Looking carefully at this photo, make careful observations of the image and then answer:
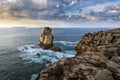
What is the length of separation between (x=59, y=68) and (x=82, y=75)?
303 cm

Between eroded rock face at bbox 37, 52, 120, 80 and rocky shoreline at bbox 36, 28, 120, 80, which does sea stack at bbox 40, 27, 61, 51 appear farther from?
eroded rock face at bbox 37, 52, 120, 80

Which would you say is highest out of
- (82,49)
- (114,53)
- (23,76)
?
(114,53)

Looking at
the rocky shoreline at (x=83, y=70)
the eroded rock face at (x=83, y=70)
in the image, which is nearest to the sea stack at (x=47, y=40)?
the rocky shoreline at (x=83, y=70)

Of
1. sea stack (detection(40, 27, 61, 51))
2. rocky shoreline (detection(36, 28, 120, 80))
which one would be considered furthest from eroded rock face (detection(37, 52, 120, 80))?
sea stack (detection(40, 27, 61, 51))

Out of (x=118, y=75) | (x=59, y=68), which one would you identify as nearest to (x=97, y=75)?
(x=118, y=75)

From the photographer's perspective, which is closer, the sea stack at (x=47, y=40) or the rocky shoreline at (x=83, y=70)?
the rocky shoreline at (x=83, y=70)

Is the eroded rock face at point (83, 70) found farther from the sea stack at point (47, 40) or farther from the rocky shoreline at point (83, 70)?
the sea stack at point (47, 40)

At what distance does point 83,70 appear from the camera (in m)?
19.1

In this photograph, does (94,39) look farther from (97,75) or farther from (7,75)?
(97,75)

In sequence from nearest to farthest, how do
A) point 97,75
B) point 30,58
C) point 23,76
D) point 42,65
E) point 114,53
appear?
point 97,75 → point 114,53 → point 23,76 → point 42,65 → point 30,58

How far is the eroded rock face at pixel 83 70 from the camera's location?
→ 60.7 ft

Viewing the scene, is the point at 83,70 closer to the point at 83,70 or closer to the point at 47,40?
the point at 83,70

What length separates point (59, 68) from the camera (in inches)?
802

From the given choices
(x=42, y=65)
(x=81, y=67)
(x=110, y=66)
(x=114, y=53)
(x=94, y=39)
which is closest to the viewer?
(x=81, y=67)
